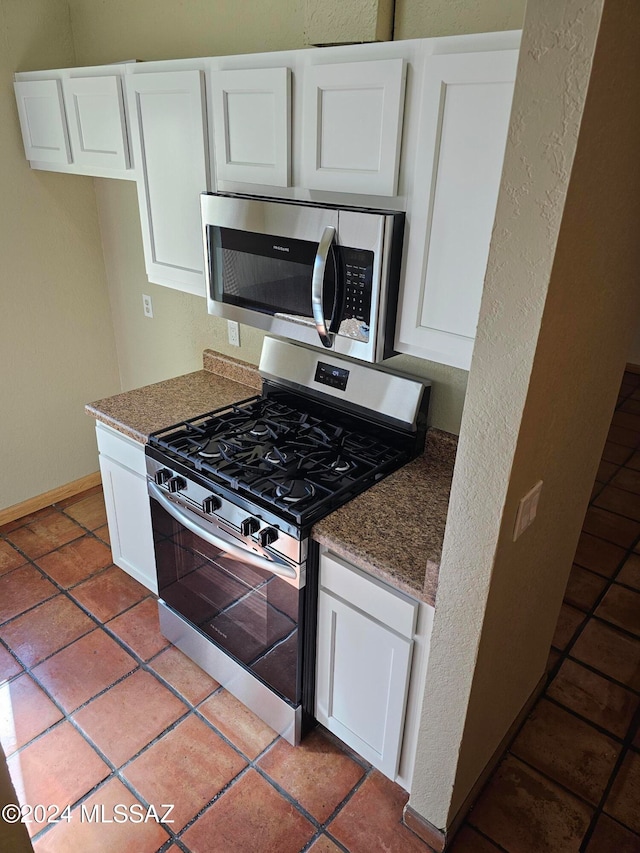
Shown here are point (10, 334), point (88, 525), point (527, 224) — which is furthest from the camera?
point (88, 525)

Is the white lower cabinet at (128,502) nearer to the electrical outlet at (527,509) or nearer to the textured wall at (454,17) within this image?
the electrical outlet at (527,509)

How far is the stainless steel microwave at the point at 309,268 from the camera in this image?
157 centimetres

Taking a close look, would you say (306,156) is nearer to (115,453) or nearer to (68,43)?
(115,453)

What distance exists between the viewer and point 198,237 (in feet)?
6.70

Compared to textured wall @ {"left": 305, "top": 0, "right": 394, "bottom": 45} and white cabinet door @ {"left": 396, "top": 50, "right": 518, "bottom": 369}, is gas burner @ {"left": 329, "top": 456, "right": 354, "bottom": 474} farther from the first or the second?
textured wall @ {"left": 305, "top": 0, "right": 394, "bottom": 45}

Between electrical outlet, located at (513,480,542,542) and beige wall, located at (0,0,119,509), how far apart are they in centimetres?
252

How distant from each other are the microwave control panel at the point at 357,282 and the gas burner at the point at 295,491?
0.50m

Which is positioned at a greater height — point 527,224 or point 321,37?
point 321,37

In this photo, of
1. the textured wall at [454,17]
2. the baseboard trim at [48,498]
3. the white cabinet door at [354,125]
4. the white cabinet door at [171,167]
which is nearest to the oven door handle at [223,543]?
the white cabinet door at [171,167]

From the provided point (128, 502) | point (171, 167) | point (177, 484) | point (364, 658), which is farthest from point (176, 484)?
point (171, 167)

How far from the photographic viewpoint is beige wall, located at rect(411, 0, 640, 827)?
912mm

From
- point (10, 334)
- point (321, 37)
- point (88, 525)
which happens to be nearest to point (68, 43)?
point (10, 334)

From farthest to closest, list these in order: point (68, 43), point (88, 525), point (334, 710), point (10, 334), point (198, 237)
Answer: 1. point (88, 525)
2. point (10, 334)
3. point (68, 43)
4. point (198, 237)
5. point (334, 710)

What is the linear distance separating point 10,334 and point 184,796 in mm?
2146
